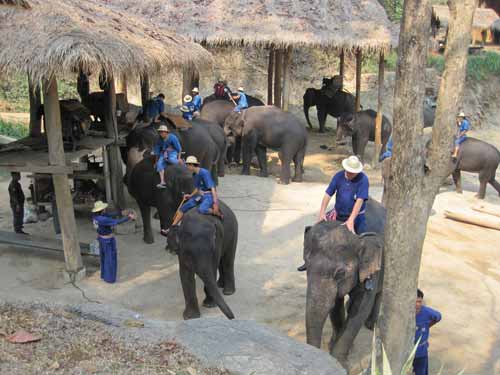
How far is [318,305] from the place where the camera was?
17.2ft

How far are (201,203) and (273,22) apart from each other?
865 centimetres

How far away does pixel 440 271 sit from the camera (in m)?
8.46

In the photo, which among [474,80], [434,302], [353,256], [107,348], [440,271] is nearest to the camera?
[107,348]

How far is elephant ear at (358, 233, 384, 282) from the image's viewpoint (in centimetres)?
533

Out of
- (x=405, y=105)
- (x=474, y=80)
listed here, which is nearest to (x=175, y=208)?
(x=405, y=105)

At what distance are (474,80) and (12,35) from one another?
1873 centimetres

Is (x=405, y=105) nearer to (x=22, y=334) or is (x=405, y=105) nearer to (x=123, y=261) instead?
(x=22, y=334)

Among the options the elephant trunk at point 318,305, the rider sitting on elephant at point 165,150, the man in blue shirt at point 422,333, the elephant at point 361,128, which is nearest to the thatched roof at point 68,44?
the rider sitting on elephant at point 165,150

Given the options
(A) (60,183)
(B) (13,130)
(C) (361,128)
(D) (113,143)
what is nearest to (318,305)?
(A) (60,183)

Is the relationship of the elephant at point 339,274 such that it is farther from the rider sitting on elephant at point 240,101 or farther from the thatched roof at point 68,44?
the rider sitting on elephant at point 240,101

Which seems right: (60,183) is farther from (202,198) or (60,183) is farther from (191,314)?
(191,314)

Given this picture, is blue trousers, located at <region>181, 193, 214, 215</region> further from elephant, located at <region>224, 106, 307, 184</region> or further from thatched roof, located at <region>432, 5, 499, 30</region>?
thatched roof, located at <region>432, 5, 499, 30</region>

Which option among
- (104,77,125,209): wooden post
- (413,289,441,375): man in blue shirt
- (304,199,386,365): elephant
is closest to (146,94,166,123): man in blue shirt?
(104,77,125,209): wooden post

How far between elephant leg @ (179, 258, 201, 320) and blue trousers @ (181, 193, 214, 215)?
2.03 ft
